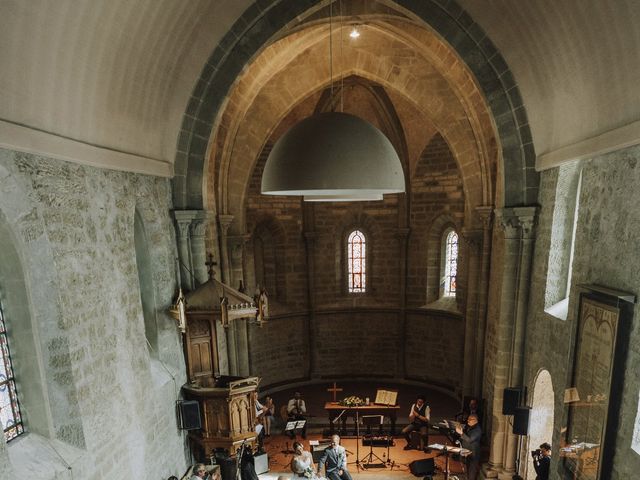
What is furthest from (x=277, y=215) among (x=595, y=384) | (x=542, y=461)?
(x=595, y=384)

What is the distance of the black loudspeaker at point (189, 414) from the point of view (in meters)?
8.15

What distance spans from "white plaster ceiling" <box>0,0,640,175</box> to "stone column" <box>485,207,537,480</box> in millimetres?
1431

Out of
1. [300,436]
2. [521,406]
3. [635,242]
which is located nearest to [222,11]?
[635,242]

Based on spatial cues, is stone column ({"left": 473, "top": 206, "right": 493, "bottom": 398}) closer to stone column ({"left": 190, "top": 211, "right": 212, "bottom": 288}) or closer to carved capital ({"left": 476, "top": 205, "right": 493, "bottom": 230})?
carved capital ({"left": 476, "top": 205, "right": 493, "bottom": 230})

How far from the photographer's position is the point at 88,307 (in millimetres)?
5793

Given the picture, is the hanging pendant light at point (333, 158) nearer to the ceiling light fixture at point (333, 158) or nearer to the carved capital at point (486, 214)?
the ceiling light fixture at point (333, 158)

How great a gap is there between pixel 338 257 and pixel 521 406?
8637 mm

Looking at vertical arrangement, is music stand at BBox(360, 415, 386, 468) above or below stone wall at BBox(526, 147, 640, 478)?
below

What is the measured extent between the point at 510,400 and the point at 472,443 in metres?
1.60

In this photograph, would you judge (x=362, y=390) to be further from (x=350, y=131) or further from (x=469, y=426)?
(x=350, y=131)

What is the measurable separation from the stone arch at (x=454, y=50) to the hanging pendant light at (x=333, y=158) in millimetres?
5803

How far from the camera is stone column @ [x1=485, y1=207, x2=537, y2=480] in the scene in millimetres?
8461

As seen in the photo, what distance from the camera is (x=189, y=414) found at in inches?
322

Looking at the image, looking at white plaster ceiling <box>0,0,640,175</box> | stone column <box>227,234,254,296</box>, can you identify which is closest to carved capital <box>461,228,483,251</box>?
white plaster ceiling <box>0,0,640,175</box>
